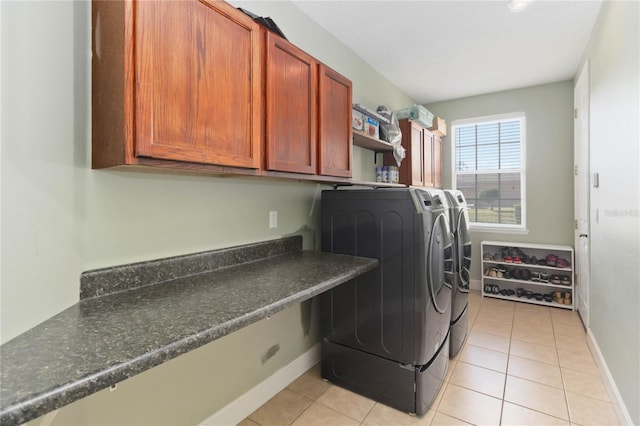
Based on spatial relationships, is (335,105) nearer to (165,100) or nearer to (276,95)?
(276,95)

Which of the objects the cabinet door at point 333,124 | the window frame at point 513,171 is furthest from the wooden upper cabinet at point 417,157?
the cabinet door at point 333,124

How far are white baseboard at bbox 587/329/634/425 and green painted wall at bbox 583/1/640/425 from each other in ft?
0.14

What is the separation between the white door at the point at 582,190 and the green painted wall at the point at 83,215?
9.33 feet

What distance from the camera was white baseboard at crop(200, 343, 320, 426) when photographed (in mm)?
1745

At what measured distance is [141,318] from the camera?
104 cm

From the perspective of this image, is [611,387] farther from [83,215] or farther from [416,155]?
[83,215]

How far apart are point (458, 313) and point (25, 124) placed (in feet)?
9.14

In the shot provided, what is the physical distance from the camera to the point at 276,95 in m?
1.59

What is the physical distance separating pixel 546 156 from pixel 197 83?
4.22m

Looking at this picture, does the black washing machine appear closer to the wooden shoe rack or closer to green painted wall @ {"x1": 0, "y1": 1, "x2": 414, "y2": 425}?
green painted wall @ {"x1": 0, "y1": 1, "x2": 414, "y2": 425}

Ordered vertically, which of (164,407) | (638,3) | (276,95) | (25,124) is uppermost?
(638,3)

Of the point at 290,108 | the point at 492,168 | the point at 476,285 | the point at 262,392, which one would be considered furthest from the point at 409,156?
the point at 262,392

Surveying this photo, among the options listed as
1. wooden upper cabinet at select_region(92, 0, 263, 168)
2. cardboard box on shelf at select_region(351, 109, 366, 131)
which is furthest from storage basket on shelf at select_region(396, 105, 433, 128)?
wooden upper cabinet at select_region(92, 0, 263, 168)

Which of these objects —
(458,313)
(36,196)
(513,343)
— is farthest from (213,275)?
(513,343)
